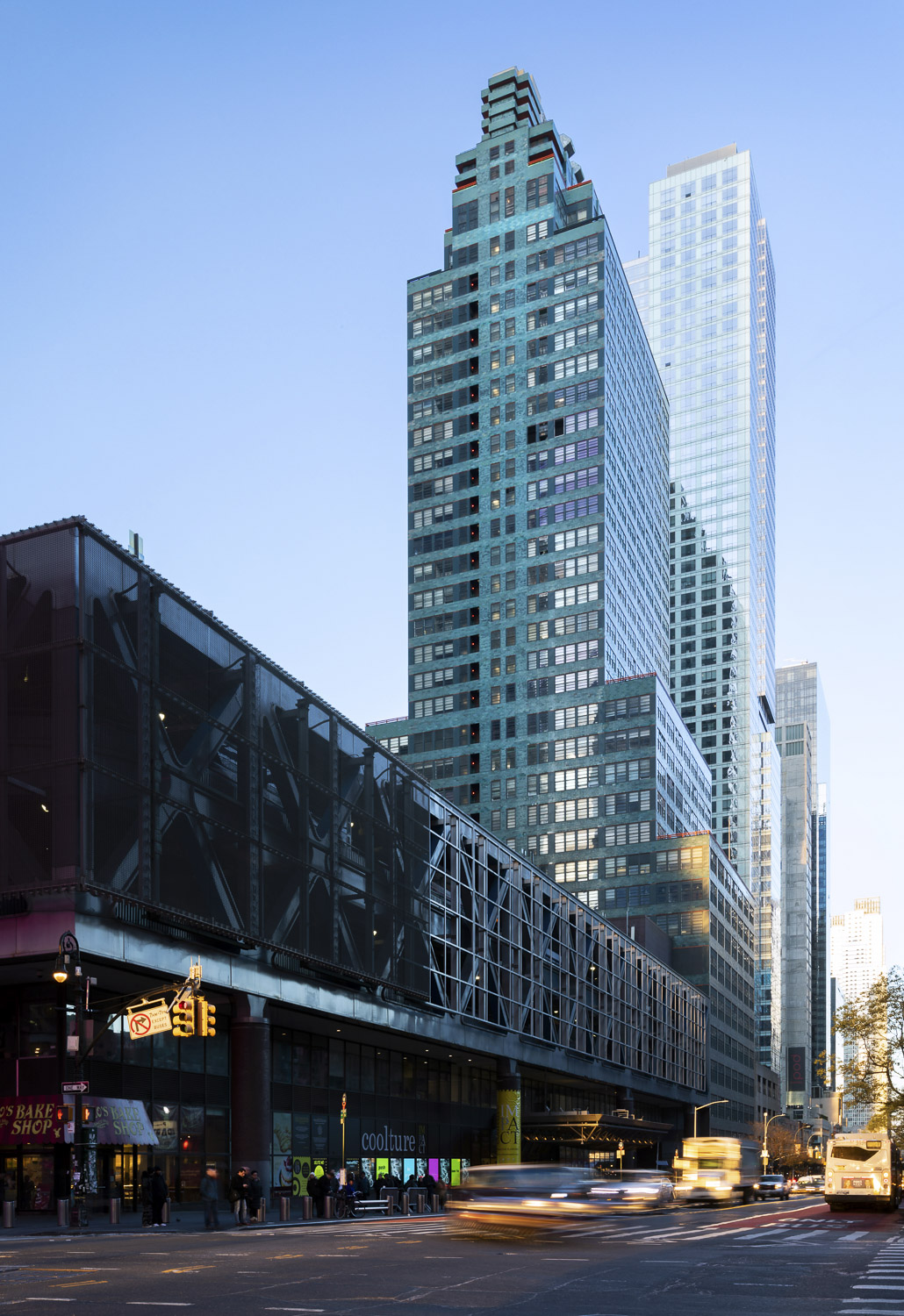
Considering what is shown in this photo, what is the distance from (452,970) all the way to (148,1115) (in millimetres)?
27301

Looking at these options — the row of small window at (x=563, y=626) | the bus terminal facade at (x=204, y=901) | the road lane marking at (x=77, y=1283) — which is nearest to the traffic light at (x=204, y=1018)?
the bus terminal facade at (x=204, y=901)

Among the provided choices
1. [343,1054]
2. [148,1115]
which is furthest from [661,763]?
[148,1115]

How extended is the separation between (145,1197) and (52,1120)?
13.1 feet

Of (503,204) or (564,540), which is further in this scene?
(503,204)

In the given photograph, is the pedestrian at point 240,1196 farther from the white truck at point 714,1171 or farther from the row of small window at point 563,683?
the row of small window at point 563,683

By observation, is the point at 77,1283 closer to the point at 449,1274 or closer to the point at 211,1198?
the point at 449,1274

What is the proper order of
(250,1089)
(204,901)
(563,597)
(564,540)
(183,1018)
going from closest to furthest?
(183,1018), (204,901), (250,1089), (563,597), (564,540)

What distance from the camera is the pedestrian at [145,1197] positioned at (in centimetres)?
4028

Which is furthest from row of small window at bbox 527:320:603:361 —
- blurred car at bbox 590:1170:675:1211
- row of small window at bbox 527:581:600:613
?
blurred car at bbox 590:1170:675:1211

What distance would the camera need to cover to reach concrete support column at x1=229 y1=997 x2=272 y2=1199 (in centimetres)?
4919

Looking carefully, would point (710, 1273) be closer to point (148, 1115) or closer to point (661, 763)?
point (148, 1115)

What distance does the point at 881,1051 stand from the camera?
255 ft

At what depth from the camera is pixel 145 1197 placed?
43.6m

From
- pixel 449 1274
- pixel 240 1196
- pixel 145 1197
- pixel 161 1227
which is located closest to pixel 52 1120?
pixel 145 1197
